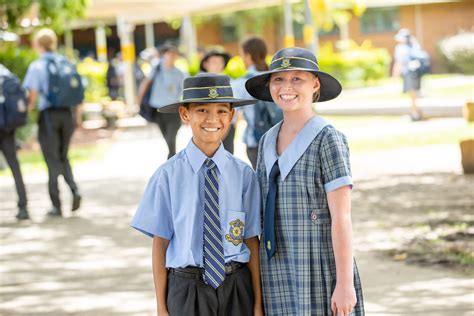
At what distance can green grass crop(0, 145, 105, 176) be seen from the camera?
54.0 feet

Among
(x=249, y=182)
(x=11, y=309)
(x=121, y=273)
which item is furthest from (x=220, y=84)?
(x=121, y=273)

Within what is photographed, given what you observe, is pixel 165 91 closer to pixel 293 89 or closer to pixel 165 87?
pixel 165 87

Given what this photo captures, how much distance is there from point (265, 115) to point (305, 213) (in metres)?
4.18

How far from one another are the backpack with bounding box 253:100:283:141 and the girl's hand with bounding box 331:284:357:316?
4186mm

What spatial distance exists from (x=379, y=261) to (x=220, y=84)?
446cm

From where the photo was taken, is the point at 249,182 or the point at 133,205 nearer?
the point at 249,182

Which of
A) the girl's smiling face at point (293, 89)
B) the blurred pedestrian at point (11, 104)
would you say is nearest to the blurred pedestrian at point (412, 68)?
the blurred pedestrian at point (11, 104)

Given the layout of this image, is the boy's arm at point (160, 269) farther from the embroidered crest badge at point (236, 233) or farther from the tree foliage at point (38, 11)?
the tree foliage at point (38, 11)

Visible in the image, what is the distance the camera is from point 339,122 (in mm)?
22922

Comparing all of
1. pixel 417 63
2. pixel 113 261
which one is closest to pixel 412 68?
pixel 417 63

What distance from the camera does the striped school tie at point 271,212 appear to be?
4027mm

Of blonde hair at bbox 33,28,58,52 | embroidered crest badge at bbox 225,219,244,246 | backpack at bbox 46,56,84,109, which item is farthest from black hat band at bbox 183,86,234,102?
blonde hair at bbox 33,28,58,52

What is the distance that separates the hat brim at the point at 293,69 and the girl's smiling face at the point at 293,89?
4cm

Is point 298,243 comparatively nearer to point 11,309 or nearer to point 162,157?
point 11,309
